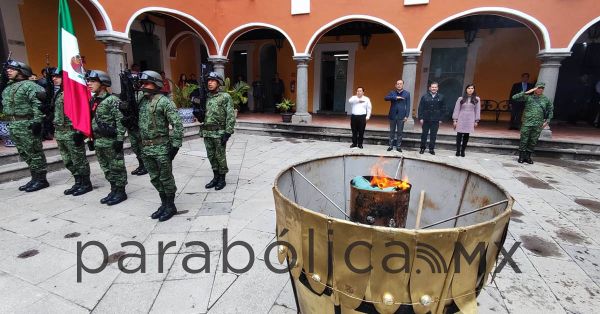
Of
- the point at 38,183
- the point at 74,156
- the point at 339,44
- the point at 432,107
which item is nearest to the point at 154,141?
the point at 74,156

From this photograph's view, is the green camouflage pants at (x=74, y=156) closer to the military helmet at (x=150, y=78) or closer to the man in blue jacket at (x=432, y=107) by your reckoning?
the military helmet at (x=150, y=78)

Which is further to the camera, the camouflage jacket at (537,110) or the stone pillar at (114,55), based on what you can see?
the stone pillar at (114,55)

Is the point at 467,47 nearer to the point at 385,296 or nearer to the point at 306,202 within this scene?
the point at 306,202

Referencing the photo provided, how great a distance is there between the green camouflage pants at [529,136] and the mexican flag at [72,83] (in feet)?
28.0

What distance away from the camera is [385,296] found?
129cm

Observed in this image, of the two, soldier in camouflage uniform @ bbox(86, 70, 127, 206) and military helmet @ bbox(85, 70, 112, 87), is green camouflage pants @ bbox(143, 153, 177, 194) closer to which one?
soldier in camouflage uniform @ bbox(86, 70, 127, 206)

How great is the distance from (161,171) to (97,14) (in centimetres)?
599

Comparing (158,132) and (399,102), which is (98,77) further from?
(399,102)

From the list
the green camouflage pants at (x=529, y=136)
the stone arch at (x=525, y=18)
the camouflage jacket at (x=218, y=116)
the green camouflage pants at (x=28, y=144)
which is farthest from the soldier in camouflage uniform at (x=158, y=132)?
the stone arch at (x=525, y=18)

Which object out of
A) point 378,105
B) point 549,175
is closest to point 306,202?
point 549,175

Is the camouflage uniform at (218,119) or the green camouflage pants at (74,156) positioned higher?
the camouflage uniform at (218,119)

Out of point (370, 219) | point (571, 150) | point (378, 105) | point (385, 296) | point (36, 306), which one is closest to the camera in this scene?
point (385, 296)

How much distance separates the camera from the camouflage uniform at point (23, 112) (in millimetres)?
4496

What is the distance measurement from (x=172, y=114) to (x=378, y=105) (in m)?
10.4
